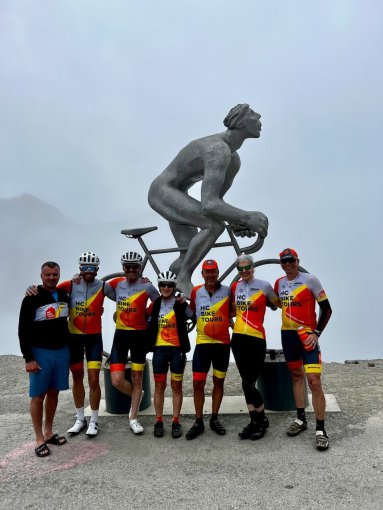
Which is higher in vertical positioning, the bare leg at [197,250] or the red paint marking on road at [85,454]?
the bare leg at [197,250]

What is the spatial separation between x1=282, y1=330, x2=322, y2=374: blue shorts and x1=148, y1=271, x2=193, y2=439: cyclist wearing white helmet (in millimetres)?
1076

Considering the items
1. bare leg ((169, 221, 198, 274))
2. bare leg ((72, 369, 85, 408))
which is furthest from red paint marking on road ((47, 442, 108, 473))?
bare leg ((169, 221, 198, 274))

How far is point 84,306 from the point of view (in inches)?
185

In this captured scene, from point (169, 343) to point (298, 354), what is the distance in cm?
139

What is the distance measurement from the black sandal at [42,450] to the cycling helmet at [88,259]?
1.94m

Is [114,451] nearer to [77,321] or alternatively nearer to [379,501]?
[77,321]

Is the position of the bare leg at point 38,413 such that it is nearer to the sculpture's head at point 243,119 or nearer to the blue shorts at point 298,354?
the blue shorts at point 298,354

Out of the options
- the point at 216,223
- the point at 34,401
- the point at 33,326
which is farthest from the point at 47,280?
the point at 216,223

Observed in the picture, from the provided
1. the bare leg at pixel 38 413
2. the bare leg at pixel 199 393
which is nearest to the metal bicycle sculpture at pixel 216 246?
the bare leg at pixel 199 393

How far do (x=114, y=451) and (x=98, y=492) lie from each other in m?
0.85

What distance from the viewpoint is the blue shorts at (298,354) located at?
167 inches

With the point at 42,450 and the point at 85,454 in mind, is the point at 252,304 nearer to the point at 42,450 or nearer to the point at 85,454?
the point at 85,454

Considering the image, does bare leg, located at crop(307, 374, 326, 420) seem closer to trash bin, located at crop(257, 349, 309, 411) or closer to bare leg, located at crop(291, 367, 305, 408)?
bare leg, located at crop(291, 367, 305, 408)

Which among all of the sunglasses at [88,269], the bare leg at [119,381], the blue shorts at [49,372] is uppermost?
the sunglasses at [88,269]
